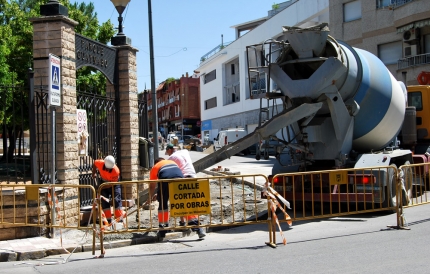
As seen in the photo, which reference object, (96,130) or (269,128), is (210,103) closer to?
(96,130)

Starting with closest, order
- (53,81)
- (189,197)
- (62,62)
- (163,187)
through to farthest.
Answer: (189,197)
(53,81)
(163,187)
(62,62)

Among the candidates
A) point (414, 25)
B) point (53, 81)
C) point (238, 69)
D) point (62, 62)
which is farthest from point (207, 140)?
point (53, 81)

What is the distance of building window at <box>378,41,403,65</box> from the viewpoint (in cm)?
2861

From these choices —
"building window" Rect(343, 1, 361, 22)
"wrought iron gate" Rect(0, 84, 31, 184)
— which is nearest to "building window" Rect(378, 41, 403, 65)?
"building window" Rect(343, 1, 361, 22)

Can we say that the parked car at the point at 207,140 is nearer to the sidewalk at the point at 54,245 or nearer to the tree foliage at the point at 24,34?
the tree foliage at the point at 24,34

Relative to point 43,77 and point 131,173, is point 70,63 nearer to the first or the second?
point 43,77

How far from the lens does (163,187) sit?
8328 mm

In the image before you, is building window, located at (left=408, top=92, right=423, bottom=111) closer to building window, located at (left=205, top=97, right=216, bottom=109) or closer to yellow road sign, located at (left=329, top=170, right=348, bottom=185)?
yellow road sign, located at (left=329, top=170, right=348, bottom=185)

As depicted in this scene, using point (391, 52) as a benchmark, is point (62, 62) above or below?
below

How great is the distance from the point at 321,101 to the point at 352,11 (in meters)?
24.1

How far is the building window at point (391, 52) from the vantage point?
28.6m

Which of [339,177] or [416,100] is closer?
[339,177]

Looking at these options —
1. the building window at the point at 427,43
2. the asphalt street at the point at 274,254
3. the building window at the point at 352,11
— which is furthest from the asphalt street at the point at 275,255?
the building window at the point at 352,11

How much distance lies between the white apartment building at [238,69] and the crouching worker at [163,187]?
2849cm
